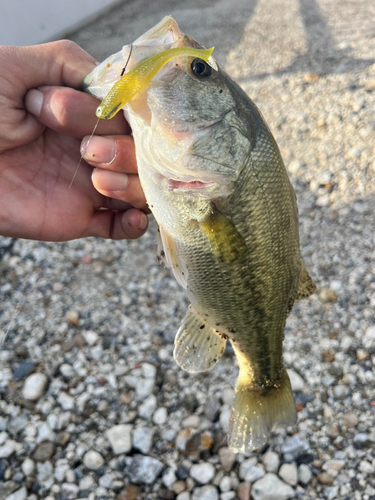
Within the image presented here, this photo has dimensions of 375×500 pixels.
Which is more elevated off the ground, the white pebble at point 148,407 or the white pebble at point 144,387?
the white pebble at point 144,387

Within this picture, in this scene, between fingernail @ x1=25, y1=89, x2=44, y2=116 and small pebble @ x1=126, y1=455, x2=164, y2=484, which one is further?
small pebble @ x1=126, y1=455, x2=164, y2=484

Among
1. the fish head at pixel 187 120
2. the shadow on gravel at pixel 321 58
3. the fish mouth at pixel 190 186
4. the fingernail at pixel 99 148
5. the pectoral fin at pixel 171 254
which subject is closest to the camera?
the fish head at pixel 187 120

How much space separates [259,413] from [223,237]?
1.03 m

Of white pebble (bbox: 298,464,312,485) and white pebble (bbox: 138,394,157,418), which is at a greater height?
white pebble (bbox: 138,394,157,418)

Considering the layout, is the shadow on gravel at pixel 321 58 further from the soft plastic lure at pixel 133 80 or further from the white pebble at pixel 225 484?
the white pebble at pixel 225 484

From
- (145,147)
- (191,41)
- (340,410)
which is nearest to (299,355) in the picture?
(340,410)

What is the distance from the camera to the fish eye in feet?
4.65

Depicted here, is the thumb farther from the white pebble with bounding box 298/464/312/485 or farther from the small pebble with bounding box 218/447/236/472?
the white pebble with bounding box 298/464/312/485

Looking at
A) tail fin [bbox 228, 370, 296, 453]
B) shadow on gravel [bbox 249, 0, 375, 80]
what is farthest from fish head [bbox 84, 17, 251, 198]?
shadow on gravel [bbox 249, 0, 375, 80]

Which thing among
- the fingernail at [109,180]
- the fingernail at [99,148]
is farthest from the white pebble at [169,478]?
the fingernail at [99,148]

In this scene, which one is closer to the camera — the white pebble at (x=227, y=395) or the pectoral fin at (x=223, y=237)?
the pectoral fin at (x=223, y=237)

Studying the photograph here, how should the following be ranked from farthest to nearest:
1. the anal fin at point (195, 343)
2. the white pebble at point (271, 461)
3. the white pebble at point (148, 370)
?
the white pebble at point (148, 370), the white pebble at point (271, 461), the anal fin at point (195, 343)

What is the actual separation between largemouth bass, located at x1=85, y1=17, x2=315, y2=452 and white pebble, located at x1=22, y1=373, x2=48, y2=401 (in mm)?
1319

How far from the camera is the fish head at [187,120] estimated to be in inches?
54.8
